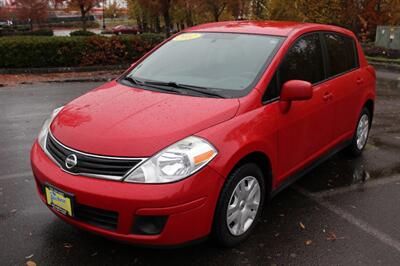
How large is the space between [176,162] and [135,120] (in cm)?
Result: 53

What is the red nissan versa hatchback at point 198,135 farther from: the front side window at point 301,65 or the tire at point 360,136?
the tire at point 360,136

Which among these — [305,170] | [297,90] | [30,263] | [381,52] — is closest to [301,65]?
[297,90]

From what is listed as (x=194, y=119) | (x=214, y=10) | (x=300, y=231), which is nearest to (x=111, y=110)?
(x=194, y=119)

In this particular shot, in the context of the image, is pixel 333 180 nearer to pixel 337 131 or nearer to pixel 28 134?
pixel 337 131

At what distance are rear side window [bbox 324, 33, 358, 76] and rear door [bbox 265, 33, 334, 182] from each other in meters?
0.23

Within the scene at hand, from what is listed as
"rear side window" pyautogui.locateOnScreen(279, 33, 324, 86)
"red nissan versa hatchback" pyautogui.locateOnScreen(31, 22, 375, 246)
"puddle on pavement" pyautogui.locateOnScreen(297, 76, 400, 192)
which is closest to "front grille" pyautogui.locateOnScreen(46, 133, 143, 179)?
"red nissan versa hatchback" pyautogui.locateOnScreen(31, 22, 375, 246)

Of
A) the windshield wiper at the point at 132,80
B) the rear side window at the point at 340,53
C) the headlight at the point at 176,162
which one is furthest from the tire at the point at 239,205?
the rear side window at the point at 340,53

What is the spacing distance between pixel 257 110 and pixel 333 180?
184 centimetres

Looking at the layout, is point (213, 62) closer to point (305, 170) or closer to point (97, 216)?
point (305, 170)

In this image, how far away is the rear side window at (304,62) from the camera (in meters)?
3.70

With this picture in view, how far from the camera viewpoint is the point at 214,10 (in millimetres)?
25375

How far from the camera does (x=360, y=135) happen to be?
5.33 meters

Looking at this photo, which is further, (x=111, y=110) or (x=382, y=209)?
(x=382, y=209)

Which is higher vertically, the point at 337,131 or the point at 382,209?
the point at 337,131
